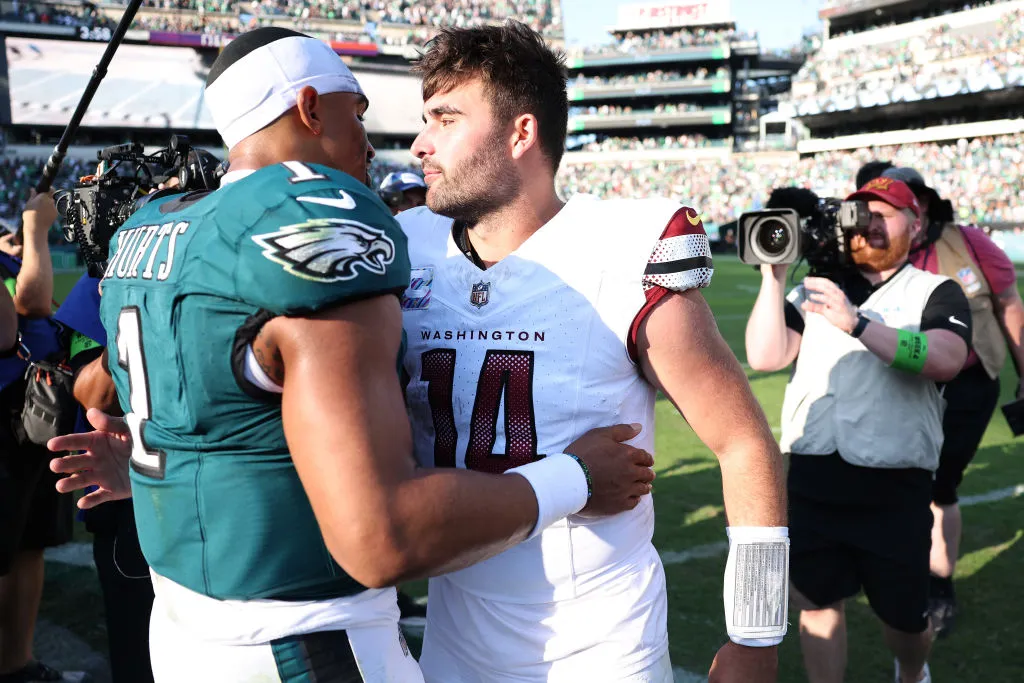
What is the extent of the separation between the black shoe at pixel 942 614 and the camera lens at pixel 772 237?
2.03 meters

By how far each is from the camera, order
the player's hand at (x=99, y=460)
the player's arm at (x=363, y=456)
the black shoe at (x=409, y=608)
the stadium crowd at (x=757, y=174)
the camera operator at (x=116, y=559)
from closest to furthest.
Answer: the player's arm at (x=363, y=456) → the player's hand at (x=99, y=460) → the camera operator at (x=116, y=559) → the black shoe at (x=409, y=608) → the stadium crowd at (x=757, y=174)

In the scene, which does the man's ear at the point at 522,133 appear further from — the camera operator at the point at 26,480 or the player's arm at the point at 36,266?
the player's arm at the point at 36,266

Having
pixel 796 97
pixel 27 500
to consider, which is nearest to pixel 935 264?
pixel 27 500

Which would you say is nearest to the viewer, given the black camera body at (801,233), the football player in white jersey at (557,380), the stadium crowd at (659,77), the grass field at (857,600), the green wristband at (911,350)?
the football player in white jersey at (557,380)

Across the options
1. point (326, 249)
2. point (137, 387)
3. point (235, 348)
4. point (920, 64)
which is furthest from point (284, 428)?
point (920, 64)

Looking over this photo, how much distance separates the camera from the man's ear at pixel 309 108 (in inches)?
65.4

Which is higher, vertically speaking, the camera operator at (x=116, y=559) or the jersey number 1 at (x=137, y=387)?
the jersey number 1 at (x=137, y=387)

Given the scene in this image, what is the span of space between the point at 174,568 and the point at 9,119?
46527 mm

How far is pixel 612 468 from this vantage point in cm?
169

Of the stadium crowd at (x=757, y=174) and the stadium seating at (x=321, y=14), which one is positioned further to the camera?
the stadium seating at (x=321, y=14)

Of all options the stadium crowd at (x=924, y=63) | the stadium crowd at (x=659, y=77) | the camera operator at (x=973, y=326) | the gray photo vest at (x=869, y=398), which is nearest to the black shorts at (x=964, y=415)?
the camera operator at (x=973, y=326)

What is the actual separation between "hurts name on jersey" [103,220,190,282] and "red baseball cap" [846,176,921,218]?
8.88 feet

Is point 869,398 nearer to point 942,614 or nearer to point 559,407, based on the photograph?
point 942,614

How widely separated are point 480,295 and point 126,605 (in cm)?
192
